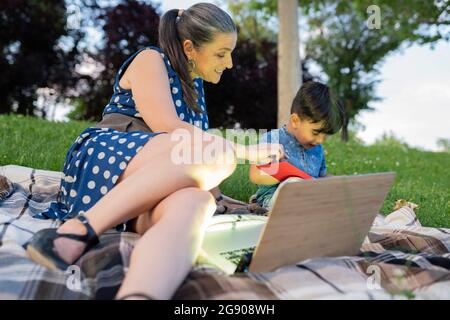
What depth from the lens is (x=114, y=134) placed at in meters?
2.04

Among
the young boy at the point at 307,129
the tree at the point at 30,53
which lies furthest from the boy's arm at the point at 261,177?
the tree at the point at 30,53

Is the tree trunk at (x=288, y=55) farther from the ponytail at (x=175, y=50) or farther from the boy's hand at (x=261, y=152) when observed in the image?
the boy's hand at (x=261, y=152)

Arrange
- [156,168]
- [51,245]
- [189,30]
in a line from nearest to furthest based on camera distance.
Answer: [51,245] → [156,168] → [189,30]

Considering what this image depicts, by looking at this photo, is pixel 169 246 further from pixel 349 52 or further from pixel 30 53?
pixel 349 52

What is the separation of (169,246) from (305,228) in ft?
1.36

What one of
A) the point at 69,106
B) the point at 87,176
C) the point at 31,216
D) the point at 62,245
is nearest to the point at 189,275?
the point at 62,245

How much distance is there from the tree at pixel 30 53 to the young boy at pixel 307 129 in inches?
405

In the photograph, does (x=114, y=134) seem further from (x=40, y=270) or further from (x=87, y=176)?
(x=40, y=270)

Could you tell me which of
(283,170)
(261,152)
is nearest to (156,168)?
(261,152)

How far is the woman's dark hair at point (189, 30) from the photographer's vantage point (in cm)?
220

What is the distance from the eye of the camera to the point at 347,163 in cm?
513

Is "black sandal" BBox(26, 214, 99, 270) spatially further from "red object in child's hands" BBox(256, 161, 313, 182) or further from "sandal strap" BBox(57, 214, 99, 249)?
"red object in child's hands" BBox(256, 161, 313, 182)
